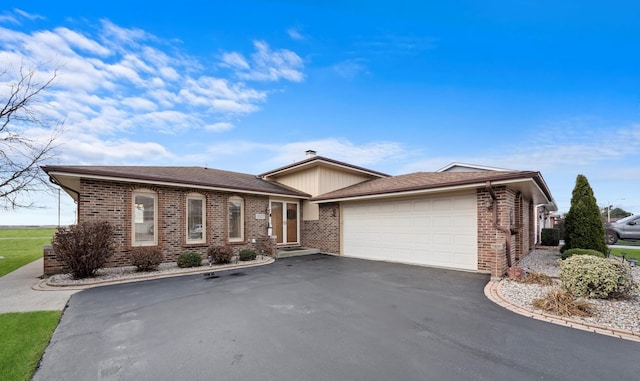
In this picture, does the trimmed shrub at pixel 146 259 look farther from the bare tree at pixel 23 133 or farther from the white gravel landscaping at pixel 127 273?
the bare tree at pixel 23 133

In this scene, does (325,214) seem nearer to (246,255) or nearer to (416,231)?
(246,255)

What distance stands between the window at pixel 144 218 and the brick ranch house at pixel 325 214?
3 cm

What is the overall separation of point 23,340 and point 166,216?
6784 millimetres

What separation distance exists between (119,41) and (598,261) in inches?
582

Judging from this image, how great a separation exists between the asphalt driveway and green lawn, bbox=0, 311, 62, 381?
0.15m

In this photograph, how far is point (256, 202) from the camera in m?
13.6

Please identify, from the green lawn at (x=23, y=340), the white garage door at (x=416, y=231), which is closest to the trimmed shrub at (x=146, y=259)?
the green lawn at (x=23, y=340)

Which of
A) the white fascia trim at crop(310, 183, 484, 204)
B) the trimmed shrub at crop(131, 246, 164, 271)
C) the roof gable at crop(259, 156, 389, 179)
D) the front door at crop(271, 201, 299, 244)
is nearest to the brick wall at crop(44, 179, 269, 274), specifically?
the trimmed shrub at crop(131, 246, 164, 271)

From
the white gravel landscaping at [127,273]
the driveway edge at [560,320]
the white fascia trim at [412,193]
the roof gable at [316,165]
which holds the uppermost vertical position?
the roof gable at [316,165]

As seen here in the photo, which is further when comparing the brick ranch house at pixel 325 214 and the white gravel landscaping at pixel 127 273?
the brick ranch house at pixel 325 214

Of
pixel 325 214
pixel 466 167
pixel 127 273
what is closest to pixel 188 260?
pixel 127 273

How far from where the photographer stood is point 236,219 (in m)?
12.9

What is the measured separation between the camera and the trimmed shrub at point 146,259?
29.4 ft

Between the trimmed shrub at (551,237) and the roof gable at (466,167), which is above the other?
the roof gable at (466,167)
